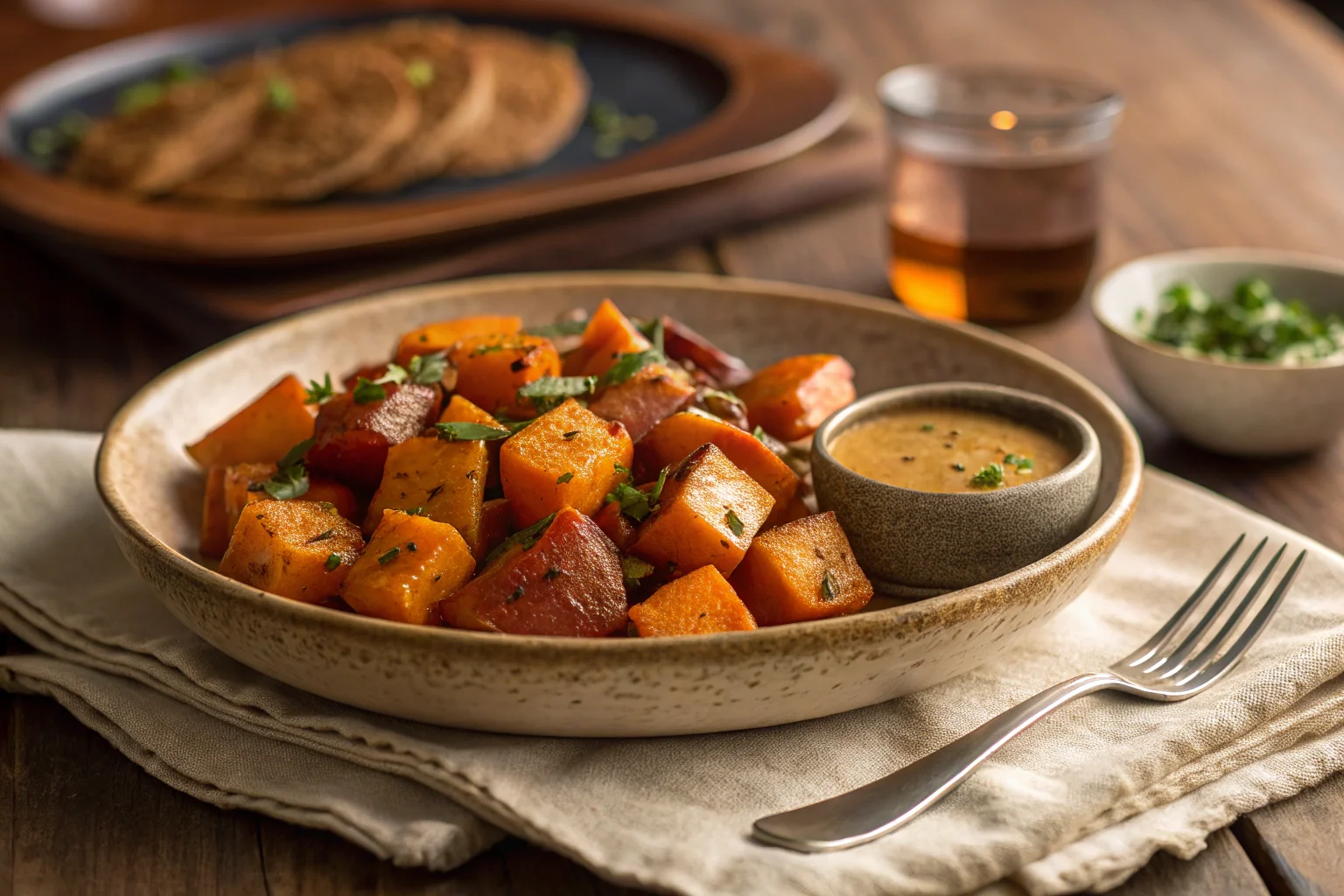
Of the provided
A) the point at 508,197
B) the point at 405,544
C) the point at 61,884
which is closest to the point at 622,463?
the point at 405,544

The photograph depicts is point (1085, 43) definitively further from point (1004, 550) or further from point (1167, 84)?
point (1004, 550)

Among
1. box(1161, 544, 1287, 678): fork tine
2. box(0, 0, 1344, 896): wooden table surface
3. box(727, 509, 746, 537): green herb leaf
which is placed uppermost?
box(727, 509, 746, 537): green herb leaf

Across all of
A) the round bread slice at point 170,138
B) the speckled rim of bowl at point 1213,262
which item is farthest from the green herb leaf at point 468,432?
the round bread slice at point 170,138

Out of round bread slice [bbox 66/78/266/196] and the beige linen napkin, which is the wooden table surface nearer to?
the beige linen napkin

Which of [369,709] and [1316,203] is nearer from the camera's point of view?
[369,709]

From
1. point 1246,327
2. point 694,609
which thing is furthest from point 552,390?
point 1246,327

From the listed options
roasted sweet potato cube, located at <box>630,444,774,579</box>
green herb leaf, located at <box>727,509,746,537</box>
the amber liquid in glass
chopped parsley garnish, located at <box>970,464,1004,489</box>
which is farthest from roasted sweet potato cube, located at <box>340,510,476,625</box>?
the amber liquid in glass
